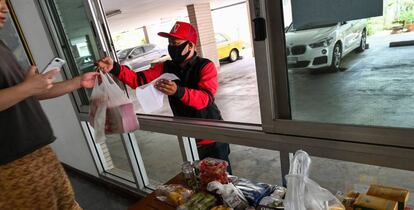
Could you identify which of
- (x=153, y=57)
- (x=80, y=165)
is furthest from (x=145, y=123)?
(x=153, y=57)

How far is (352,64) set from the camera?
100cm

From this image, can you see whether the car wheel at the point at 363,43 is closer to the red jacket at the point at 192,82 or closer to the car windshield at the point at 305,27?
the car windshield at the point at 305,27

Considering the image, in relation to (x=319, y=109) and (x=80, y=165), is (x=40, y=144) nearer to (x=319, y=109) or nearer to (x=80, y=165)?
(x=319, y=109)

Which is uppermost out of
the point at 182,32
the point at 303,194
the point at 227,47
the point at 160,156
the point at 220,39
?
the point at 182,32

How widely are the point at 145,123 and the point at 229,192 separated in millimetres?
1065

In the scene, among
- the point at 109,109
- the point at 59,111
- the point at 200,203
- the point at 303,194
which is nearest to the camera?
the point at 303,194

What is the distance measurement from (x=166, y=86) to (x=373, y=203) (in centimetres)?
90

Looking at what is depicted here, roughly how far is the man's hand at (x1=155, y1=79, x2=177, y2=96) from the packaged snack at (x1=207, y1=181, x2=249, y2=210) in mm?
480

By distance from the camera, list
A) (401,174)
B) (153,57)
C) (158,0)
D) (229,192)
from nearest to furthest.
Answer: (229,192)
(401,174)
(158,0)
(153,57)

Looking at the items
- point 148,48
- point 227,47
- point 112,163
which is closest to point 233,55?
point 227,47

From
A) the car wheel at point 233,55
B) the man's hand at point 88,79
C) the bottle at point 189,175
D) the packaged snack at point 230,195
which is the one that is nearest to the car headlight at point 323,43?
the packaged snack at point 230,195

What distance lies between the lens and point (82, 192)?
2697 millimetres

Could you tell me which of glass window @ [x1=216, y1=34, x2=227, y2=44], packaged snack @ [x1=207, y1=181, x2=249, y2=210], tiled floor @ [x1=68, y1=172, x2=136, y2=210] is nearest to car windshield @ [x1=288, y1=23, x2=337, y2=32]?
packaged snack @ [x1=207, y1=181, x2=249, y2=210]

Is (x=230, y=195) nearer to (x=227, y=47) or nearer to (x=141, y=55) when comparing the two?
(x=141, y=55)
